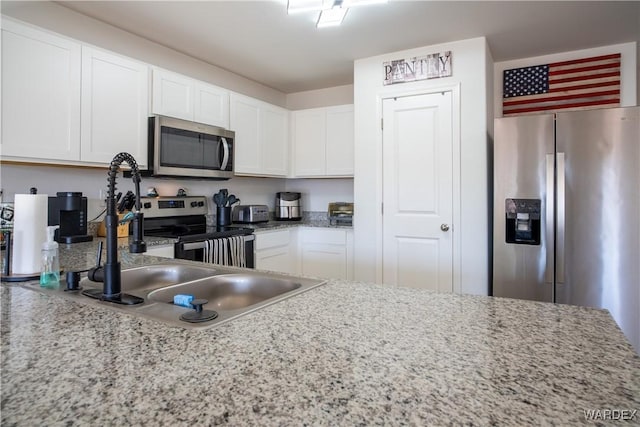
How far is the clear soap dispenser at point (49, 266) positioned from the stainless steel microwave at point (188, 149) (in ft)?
5.28

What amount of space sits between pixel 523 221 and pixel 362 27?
1.83 meters

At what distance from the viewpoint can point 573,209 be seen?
2332 mm

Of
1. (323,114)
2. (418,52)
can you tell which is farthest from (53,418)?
(323,114)

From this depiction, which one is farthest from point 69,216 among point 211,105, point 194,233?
point 211,105

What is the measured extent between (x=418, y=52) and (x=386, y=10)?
0.71m

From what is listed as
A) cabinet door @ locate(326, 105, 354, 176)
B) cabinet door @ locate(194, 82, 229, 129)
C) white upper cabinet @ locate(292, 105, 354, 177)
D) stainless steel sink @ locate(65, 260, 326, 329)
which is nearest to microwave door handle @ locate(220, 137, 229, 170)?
cabinet door @ locate(194, 82, 229, 129)

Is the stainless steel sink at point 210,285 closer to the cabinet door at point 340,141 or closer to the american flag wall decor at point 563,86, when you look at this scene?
the cabinet door at point 340,141

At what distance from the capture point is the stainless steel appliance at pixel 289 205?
4137 mm

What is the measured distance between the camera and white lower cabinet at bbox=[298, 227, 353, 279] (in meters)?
3.51

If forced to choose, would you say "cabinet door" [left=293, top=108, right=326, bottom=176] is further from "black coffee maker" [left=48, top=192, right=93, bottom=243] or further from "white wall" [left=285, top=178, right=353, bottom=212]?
"black coffee maker" [left=48, top=192, right=93, bottom=243]

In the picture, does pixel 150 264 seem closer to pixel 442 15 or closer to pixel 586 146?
pixel 442 15

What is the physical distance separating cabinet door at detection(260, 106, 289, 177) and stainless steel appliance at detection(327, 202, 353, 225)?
67 centimetres

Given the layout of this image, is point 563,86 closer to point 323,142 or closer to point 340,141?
point 340,141

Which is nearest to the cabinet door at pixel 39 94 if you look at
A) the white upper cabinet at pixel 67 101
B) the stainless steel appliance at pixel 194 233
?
the white upper cabinet at pixel 67 101
